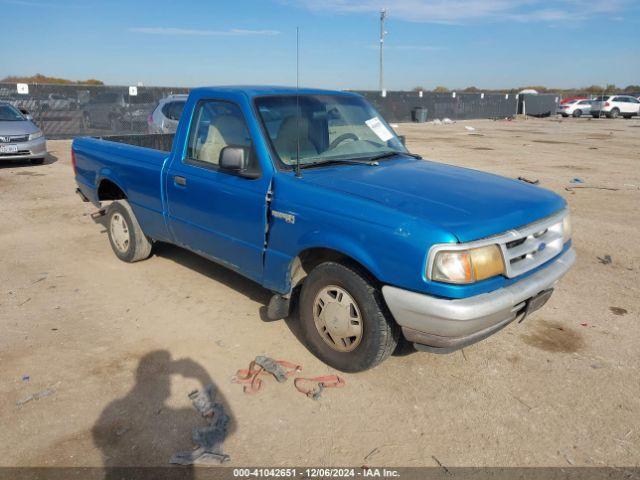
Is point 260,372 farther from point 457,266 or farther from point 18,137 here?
point 18,137

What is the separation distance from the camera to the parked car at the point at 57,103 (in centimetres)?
1856

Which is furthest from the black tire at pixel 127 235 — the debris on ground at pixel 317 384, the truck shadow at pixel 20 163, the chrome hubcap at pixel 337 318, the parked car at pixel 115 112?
the parked car at pixel 115 112

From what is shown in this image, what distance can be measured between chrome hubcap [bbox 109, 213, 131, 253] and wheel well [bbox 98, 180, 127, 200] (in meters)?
0.27

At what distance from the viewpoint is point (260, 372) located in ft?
11.9

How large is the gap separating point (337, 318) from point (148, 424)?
52.6 inches

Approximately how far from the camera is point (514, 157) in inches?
601

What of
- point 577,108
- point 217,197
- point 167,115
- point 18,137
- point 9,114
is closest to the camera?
point 217,197

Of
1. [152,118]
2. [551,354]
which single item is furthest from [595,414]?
[152,118]

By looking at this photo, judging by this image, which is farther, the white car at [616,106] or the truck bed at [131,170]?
the white car at [616,106]

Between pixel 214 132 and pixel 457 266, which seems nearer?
pixel 457 266

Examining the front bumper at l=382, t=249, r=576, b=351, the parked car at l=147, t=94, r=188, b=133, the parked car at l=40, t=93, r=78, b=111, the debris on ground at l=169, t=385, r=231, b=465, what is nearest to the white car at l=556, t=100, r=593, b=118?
the parked car at l=40, t=93, r=78, b=111

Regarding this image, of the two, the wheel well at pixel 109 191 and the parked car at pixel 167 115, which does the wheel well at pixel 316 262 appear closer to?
the wheel well at pixel 109 191

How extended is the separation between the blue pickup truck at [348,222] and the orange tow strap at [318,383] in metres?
0.10

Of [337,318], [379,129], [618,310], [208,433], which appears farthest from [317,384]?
[618,310]
